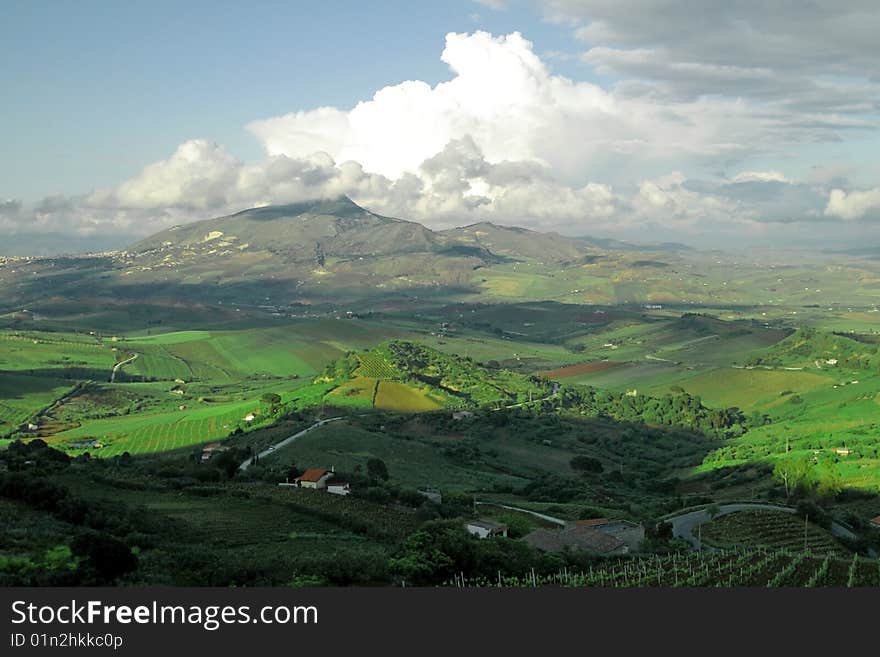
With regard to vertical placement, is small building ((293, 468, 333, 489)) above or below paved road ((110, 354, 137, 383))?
above

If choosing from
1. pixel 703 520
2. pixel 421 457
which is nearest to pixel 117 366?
pixel 421 457

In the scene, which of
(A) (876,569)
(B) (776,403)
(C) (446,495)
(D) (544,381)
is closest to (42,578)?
(A) (876,569)

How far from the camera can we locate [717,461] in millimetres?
89812

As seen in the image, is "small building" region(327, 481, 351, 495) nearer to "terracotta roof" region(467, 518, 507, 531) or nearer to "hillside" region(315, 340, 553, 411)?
"terracotta roof" region(467, 518, 507, 531)

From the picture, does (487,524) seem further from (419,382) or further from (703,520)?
(419,382)

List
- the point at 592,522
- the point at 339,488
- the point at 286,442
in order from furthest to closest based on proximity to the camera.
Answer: the point at 286,442 < the point at 339,488 < the point at 592,522

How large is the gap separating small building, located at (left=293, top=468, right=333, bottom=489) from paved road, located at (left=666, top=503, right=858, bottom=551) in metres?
23.3

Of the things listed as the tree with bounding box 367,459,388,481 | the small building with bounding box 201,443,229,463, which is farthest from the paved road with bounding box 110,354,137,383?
the tree with bounding box 367,459,388,481

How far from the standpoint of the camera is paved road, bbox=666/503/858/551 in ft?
172

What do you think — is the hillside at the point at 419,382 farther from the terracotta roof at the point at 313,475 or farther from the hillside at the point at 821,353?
the terracotta roof at the point at 313,475

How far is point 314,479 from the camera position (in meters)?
59.1

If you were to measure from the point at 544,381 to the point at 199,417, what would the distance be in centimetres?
6117

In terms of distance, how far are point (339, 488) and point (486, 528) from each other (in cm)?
1398

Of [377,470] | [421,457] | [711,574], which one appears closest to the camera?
[711,574]
